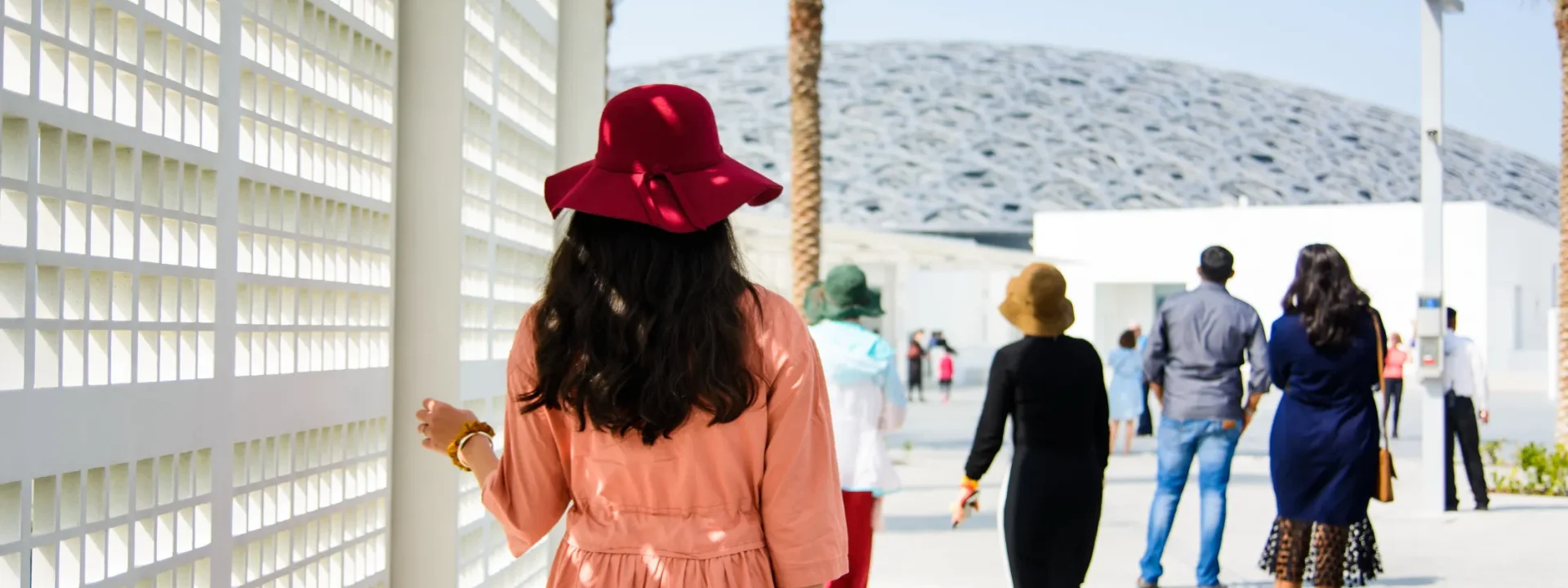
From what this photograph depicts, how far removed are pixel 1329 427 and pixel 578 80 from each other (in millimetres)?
3176

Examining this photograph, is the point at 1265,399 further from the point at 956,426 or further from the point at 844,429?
the point at 844,429

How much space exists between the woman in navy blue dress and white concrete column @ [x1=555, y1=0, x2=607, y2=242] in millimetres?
2886

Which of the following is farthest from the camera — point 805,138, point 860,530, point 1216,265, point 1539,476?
point 805,138

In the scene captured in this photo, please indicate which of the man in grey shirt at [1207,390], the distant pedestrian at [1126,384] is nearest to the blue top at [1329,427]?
the man in grey shirt at [1207,390]

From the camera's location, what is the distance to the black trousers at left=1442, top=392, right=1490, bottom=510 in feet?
32.2

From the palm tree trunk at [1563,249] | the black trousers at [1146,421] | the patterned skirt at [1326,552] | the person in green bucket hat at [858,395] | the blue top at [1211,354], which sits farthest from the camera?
the black trousers at [1146,421]

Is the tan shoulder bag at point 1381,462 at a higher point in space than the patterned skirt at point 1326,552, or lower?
higher

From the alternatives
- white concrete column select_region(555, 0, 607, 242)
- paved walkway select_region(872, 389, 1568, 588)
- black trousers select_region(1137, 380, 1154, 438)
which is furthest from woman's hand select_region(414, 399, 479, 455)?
black trousers select_region(1137, 380, 1154, 438)

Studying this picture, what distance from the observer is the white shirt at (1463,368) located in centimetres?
978

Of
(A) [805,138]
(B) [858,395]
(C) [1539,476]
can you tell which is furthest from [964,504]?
(A) [805,138]

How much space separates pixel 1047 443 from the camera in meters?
5.06

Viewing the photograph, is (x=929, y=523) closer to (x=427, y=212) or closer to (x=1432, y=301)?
(x=1432, y=301)

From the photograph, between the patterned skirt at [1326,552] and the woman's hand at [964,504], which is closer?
the woman's hand at [964,504]

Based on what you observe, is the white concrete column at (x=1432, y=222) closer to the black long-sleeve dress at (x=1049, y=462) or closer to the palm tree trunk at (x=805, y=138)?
the black long-sleeve dress at (x=1049, y=462)
